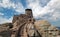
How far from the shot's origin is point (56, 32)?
183 ft

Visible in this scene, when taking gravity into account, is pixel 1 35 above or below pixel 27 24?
below

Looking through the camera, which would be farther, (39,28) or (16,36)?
(16,36)

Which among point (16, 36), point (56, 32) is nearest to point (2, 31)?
point (16, 36)

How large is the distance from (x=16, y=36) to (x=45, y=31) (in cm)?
1303

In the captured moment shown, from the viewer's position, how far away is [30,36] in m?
56.3

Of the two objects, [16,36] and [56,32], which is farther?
[16,36]

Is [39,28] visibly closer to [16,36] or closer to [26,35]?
[26,35]

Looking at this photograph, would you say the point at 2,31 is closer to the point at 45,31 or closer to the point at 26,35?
the point at 26,35

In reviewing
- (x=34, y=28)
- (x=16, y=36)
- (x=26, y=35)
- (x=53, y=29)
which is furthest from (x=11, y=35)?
(x=53, y=29)

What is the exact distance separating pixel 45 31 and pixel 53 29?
10.4 ft

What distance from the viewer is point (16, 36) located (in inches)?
2474

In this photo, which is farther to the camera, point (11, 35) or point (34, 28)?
point (11, 35)

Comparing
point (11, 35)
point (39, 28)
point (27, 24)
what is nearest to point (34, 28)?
point (39, 28)

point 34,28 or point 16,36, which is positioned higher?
point 34,28
